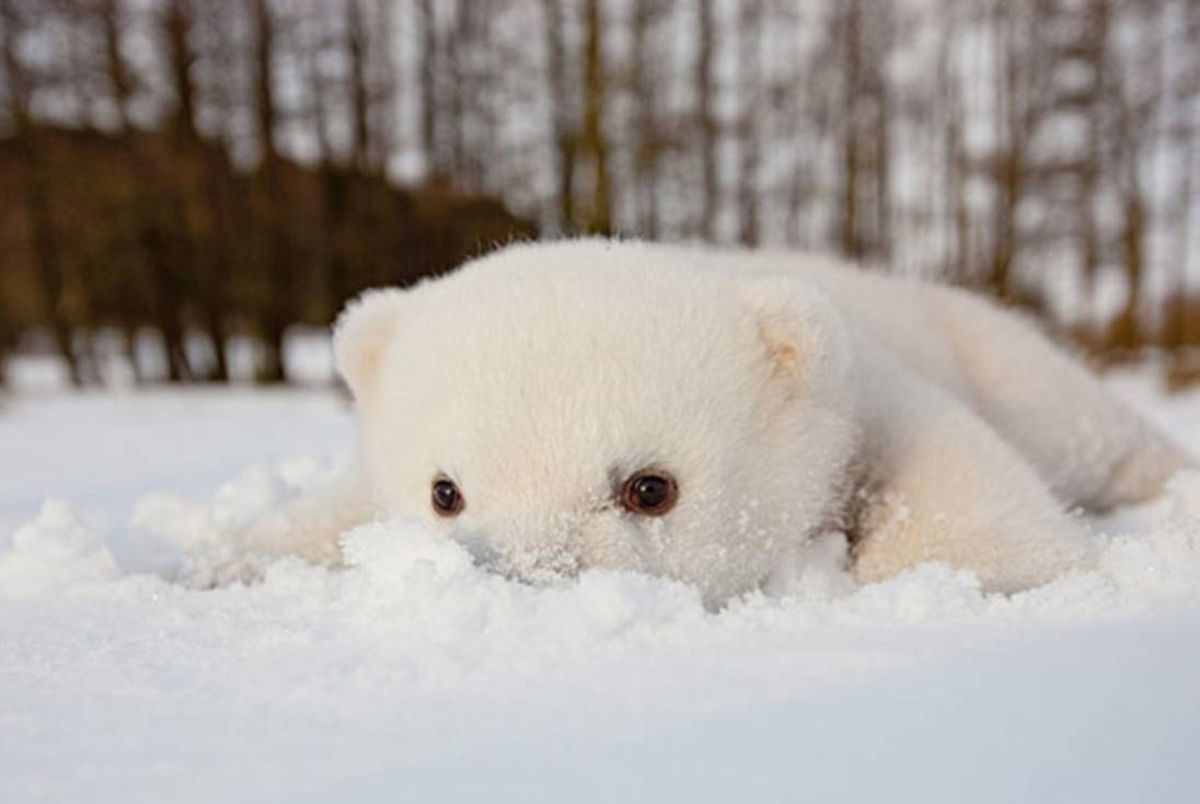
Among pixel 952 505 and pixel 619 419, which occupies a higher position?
pixel 619 419

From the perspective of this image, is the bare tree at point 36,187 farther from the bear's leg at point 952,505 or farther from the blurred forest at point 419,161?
the bear's leg at point 952,505

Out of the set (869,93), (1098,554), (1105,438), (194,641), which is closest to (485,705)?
(194,641)

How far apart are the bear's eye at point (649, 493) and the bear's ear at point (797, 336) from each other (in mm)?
435

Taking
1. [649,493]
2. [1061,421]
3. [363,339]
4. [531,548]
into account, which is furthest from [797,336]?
[1061,421]

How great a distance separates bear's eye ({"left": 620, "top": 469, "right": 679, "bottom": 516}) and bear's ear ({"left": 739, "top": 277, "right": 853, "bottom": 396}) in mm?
435

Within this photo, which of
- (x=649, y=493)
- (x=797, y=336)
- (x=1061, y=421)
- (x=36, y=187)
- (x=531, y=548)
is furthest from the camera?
(x=36, y=187)

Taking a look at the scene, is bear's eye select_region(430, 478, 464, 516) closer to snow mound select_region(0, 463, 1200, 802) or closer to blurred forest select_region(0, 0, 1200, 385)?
snow mound select_region(0, 463, 1200, 802)

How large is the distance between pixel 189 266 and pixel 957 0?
15.1 metres

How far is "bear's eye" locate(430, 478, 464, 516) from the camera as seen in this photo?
2088 mm

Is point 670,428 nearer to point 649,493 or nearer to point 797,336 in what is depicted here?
point 649,493

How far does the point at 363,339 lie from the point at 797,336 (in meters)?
1.09

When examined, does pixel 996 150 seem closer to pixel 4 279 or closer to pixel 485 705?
pixel 4 279

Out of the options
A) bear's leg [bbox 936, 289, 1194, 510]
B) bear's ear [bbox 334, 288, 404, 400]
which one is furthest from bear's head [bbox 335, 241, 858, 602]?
bear's leg [bbox 936, 289, 1194, 510]

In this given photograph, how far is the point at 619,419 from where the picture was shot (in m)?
1.99
